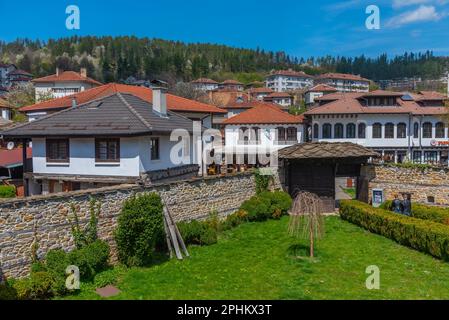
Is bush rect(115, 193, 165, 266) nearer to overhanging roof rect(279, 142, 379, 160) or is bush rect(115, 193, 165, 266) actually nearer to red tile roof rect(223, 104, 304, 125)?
overhanging roof rect(279, 142, 379, 160)

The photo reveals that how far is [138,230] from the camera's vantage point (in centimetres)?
1407

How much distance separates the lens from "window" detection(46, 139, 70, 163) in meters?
19.2

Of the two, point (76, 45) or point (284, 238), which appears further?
point (76, 45)

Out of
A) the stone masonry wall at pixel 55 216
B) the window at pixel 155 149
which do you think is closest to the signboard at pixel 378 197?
the stone masonry wall at pixel 55 216

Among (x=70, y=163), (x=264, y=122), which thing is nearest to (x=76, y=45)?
(x=264, y=122)

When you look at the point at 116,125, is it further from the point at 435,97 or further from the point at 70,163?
the point at 435,97

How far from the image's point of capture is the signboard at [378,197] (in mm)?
23781

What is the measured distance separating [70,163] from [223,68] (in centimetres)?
A: 15240

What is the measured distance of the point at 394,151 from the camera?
39.2m

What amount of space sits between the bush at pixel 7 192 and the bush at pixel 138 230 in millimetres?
9230

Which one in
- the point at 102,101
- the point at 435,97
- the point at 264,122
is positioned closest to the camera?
the point at 102,101

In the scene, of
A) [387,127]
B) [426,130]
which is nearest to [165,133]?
[387,127]

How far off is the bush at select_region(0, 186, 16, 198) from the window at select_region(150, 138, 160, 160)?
7.60 m

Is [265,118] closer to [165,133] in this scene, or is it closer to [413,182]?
[413,182]
